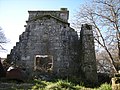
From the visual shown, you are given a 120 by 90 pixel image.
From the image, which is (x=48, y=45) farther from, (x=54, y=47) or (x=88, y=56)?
(x=88, y=56)

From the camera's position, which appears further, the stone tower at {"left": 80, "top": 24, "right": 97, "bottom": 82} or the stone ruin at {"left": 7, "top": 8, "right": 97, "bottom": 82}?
the stone ruin at {"left": 7, "top": 8, "right": 97, "bottom": 82}

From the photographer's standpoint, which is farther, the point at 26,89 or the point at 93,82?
the point at 93,82

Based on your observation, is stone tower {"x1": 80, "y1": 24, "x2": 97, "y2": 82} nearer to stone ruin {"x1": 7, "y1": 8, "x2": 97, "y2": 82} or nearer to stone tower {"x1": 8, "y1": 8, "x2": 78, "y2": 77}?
stone ruin {"x1": 7, "y1": 8, "x2": 97, "y2": 82}

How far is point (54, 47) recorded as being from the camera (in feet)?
42.0

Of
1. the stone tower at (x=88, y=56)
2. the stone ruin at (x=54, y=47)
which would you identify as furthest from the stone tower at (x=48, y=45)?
the stone tower at (x=88, y=56)

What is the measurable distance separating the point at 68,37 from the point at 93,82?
3.68m

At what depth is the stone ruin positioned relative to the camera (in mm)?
11973

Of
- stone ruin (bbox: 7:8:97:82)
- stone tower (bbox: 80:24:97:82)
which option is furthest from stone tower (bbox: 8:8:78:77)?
stone tower (bbox: 80:24:97:82)

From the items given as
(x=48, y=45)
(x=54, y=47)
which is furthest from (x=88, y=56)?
(x=48, y=45)

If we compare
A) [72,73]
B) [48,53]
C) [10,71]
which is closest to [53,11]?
[48,53]

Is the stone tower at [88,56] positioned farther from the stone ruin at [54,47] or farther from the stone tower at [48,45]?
the stone tower at [48,45]

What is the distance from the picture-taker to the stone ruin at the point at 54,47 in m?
12.0

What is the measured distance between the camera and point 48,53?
12.7 metres

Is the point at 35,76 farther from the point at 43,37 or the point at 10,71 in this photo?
the point at 43,37
